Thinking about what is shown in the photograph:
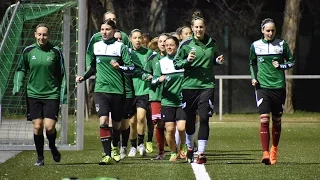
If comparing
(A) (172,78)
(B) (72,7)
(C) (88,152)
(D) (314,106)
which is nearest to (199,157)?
(A) (172,78)

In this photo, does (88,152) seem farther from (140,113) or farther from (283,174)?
(283,174)

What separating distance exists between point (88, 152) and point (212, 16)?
15763 mm

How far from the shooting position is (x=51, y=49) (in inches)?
611

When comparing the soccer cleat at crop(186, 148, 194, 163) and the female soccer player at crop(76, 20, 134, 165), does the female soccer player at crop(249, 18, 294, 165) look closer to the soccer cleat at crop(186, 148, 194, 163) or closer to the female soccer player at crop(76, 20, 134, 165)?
the soccer cleat at crop(186, 148, 194, 163)

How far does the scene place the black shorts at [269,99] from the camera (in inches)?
622

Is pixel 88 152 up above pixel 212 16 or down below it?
below

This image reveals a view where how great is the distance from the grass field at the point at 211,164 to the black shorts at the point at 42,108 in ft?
2.31

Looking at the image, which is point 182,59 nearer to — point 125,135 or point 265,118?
point 265,118

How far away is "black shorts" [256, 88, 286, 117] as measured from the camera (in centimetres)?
1579

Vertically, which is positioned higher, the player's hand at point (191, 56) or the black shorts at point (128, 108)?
the player's hand at point (191, 56)

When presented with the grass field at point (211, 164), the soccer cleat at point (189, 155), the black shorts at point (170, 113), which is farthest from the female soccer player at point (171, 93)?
the soccer cleat at point (189, 155)

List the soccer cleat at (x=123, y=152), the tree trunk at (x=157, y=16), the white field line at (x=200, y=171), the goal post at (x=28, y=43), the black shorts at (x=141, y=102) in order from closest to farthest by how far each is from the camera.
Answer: the white field line at (x=200, y=171)
the soccer cleat at (x=123, y=152)
the black shorts at (x=141, y=102)
the goal post at (x=28, y=43)
the tree trunk at (x=157, y=16)

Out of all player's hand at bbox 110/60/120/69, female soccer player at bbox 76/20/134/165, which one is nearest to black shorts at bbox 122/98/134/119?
female soccer player at bbox 76/20/134/165

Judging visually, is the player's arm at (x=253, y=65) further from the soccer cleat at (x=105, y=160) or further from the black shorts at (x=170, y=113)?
the soccer cleat at (x=105, y=160)
